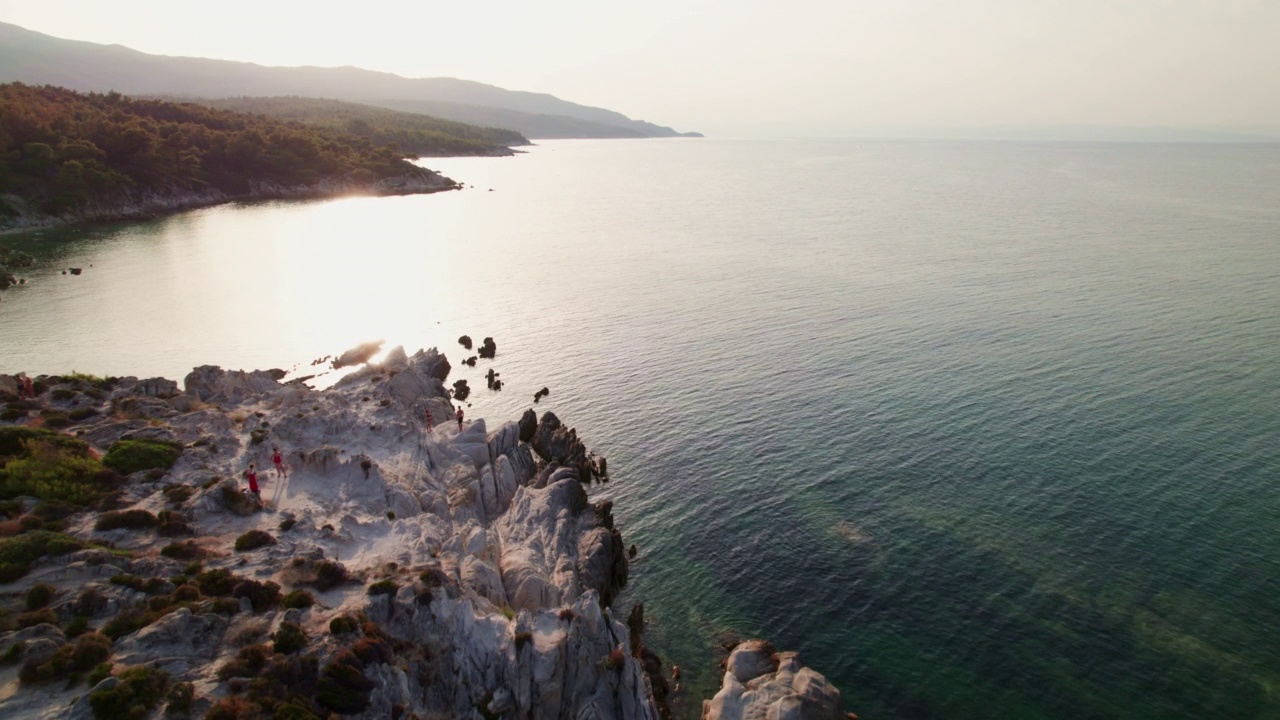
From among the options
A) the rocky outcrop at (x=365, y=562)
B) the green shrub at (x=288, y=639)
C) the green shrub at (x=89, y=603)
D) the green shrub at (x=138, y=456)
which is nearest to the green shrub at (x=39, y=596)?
the rocky outcrop at (x=365, y=562)

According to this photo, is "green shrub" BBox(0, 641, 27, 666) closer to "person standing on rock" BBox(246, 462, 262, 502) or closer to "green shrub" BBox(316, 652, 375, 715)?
"green shrub" BBox(316, 652, 375, 715)

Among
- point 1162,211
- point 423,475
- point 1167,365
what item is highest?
point 1162,211

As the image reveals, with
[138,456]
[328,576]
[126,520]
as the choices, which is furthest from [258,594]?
[138,456]

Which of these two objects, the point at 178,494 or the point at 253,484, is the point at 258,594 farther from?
the point at 178,494

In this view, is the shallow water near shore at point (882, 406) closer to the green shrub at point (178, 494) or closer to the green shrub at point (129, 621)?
the green shrub at point (129, 621)

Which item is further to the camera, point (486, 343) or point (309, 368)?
point (486, 343)

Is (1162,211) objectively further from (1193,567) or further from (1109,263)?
(1193,567)

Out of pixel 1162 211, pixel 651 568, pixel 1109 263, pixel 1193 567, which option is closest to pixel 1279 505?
pixel 1193 567

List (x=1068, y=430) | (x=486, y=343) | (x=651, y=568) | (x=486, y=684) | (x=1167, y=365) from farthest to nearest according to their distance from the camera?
(x=486, y=343)
(x=1167, y=365)
(x=1068, y=430)
(x=651, y=568)
(x=486, y=684)
